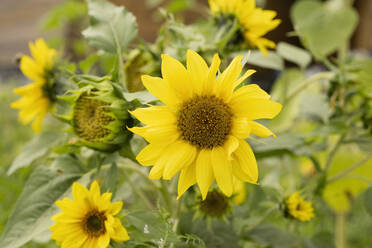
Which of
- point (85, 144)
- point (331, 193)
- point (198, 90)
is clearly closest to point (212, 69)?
point (198, 90)

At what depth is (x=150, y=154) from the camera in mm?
279

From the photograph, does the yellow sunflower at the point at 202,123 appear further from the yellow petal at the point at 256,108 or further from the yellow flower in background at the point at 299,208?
the yellow flower in background at the point at 299,208

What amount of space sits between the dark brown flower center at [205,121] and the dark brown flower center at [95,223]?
0.37 feet

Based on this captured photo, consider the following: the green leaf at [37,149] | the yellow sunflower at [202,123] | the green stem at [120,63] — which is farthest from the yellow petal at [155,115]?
the green leaf at [37,149]

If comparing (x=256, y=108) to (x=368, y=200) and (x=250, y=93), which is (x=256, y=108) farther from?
(x=368, y=200)

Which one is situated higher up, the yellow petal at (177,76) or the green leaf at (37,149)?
the yellow petal at (177,76)

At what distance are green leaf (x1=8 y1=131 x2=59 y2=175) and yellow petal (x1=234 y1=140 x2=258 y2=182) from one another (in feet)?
0.86

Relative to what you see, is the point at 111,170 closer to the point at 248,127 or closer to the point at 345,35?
the point at 248,127

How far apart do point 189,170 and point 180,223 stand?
4.2 inches

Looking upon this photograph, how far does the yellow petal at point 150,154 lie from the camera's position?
28cm

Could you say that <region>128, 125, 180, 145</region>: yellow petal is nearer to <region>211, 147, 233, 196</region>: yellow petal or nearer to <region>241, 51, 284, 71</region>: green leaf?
<region>211, 147, 233, 196</region>: yellow petal

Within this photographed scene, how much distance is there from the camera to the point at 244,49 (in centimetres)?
45

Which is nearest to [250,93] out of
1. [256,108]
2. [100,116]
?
[256,108]

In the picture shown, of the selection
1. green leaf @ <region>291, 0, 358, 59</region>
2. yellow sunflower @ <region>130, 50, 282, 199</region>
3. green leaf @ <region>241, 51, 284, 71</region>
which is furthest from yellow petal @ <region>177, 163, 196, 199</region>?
green leaf @ <region>291, 0, 358, 59</region>
